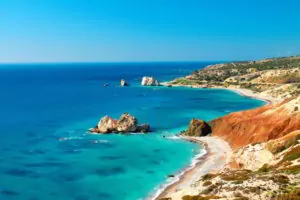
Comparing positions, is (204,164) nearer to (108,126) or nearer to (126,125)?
(126,125)

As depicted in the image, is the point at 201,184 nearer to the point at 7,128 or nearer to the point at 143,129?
the point at 143,129

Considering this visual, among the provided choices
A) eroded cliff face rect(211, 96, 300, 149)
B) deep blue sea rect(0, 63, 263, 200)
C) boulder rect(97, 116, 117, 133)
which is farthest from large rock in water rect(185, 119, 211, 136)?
boulder rect(97, 116, 117, 133)

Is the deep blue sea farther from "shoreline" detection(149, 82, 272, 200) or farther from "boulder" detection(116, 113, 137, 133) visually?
"boulder" detection(116, 113, 137, 133)

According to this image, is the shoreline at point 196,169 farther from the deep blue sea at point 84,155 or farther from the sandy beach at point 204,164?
the deep blue sea at point 84,155

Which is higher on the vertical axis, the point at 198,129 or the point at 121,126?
the point at 198,129

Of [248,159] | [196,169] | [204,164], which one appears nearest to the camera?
[248,159]

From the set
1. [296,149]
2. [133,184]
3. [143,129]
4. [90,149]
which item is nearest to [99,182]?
[133,184]

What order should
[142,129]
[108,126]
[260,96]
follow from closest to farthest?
[108,126] < [142,129] < [260,96]

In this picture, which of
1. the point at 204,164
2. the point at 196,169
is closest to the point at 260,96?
the point at 204,164
